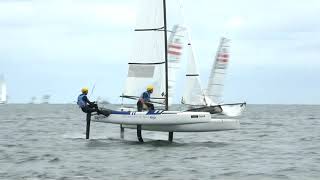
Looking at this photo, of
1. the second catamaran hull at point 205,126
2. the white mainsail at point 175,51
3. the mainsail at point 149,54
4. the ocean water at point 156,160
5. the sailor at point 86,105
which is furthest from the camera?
the white mainsail at point 175,51

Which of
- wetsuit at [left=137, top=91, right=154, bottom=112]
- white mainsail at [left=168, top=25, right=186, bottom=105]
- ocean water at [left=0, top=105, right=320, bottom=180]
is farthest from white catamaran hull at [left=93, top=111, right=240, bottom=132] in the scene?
white mainsail at [left=168, top=25, right=186, bottom=105]

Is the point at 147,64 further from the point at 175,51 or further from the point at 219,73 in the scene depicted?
the point at 219,73

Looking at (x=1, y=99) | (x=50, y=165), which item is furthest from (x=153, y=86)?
(x=1, y=99)

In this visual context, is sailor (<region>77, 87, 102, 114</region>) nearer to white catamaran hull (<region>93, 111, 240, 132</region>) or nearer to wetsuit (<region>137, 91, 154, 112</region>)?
white catamaran hull (<region>93, 111, 240, 132</region>)

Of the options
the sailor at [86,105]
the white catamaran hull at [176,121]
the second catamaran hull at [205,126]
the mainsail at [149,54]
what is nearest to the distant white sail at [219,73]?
the mainsail at [149,54]

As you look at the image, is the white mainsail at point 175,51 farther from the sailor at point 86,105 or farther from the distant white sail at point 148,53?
the sailor at point 86,105

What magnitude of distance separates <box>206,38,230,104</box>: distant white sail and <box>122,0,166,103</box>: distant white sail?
24921 millimetres

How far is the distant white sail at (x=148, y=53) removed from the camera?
2794 cm

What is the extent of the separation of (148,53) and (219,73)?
26111 mm

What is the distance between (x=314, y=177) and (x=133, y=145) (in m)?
10.5

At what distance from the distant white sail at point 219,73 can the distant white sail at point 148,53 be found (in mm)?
24921

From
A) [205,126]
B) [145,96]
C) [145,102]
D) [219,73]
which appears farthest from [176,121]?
[219,73]

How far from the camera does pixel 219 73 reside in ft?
176

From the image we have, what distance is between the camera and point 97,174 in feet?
59.8
